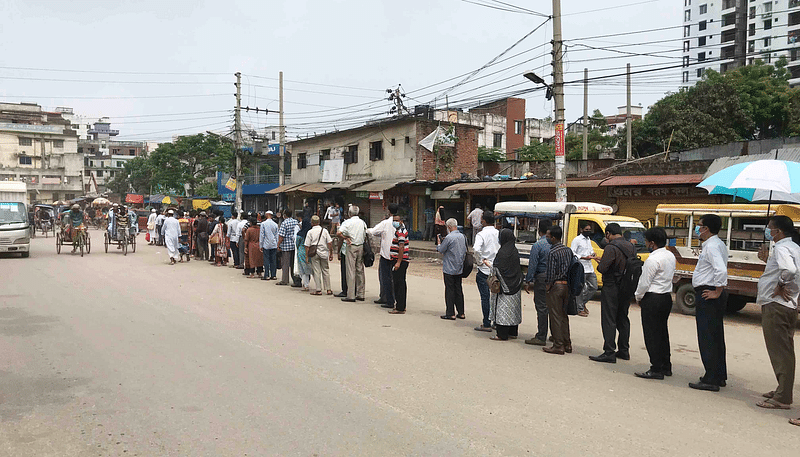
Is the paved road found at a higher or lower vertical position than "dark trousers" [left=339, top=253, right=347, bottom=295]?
lower

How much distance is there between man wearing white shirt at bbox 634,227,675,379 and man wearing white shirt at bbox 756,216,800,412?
101 cm

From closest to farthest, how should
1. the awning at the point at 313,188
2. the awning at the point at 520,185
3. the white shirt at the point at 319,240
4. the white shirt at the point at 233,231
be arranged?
the white shirt at the point at 319,240
the white shirt at the point at 233,231
the awning at the point at 520,185
the awning at the point at 313,188

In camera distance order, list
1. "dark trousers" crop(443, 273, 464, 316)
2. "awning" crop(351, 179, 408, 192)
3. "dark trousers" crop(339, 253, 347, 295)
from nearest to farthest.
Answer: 1. "dark trousers" crop(443, 273, 464, 316)
2. "dark trousers" crop(339, 253, 347, 295)
3. "awning" crop(351, 179, 408, 192)

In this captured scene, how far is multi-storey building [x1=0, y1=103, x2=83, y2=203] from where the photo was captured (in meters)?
64.8

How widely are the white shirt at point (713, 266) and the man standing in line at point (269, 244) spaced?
10429 millimetres

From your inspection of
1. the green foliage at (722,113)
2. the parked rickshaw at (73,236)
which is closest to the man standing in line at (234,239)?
the parked rickshaw at (73,236)

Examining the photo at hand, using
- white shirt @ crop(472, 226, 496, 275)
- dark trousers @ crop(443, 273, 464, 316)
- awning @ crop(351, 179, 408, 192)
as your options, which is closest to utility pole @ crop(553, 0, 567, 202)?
dark trousers @ crop(443, 273, 464, 316)

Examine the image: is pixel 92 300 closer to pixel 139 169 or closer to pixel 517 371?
pixel 517 371

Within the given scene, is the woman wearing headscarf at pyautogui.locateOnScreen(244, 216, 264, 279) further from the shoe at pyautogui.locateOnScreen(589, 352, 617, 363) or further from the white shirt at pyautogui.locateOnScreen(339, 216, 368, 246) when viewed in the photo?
the shoe at pyautogui.locateOnScreen(589, 352, 617, 363)

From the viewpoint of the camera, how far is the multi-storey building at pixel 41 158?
6475 cm

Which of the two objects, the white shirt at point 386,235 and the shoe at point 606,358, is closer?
the shoe at point 606,358

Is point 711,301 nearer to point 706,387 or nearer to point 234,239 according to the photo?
point 706,387

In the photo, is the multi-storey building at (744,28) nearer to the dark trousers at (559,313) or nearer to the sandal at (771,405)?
the dark trousers at (559,313)

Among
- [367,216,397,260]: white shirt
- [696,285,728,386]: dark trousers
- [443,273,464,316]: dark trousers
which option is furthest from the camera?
[367,216,397,260]: white shirt
